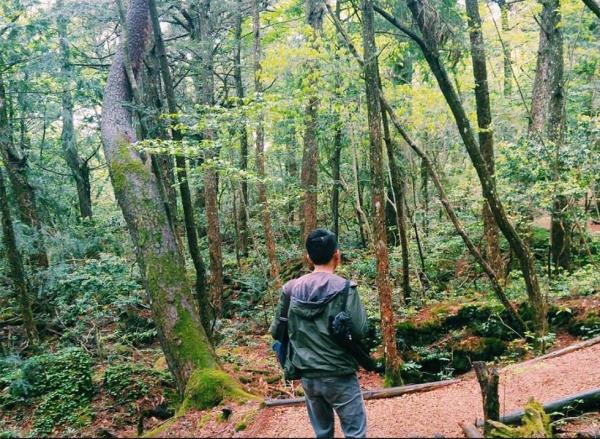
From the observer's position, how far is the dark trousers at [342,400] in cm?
349

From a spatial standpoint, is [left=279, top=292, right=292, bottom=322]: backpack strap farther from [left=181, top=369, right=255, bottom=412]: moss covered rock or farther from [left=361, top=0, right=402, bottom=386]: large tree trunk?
[left=361, top=0, right=402, bottom=386]: large tree trunk

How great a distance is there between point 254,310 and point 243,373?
6.05 metres

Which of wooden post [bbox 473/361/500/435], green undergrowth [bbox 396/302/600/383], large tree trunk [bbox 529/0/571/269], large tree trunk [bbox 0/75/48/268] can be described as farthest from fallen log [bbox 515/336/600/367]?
large tree trunk [bbox 0/75/48/268]

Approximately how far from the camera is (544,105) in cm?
1302

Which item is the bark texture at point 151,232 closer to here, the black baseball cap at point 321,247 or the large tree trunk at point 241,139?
the black baseball cap at point 321,247

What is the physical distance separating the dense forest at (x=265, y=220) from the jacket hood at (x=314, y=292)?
8.47 ft

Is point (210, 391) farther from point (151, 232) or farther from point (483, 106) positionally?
point (483, 106)

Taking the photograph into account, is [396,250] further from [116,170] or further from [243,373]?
[116,170]

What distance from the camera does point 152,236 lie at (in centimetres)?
774

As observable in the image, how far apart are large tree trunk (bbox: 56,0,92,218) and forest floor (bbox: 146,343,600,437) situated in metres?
10.1

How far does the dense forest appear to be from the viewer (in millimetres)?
7891

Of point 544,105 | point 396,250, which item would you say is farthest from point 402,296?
point 544,105

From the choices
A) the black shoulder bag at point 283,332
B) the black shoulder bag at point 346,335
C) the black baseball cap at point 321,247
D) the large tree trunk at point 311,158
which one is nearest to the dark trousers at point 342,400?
the black shoulder bag at point 346,335

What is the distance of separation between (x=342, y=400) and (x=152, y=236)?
5.12 meters
